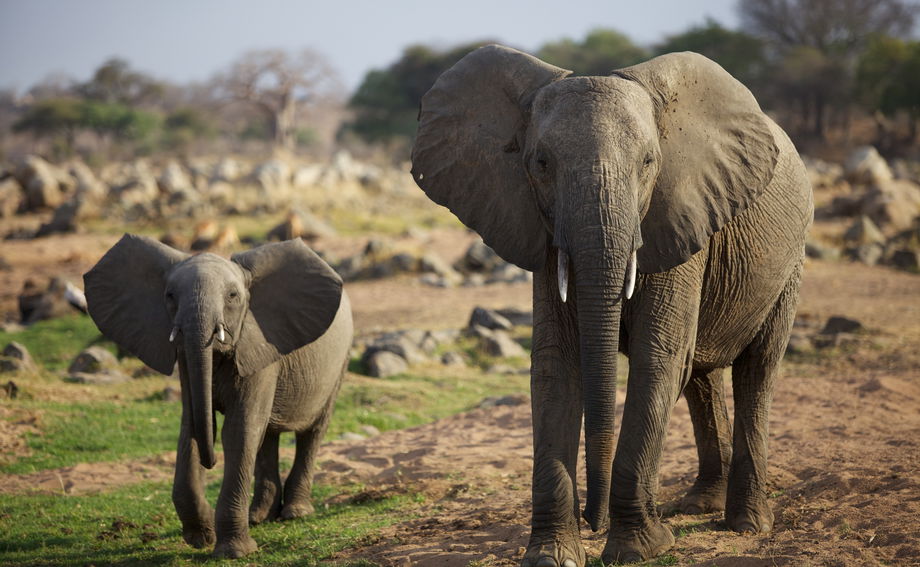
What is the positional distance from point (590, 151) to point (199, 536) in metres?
3.60

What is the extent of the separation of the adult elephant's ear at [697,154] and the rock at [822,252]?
1535 centimetres

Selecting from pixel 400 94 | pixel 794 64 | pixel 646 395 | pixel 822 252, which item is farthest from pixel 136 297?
pixel 400 94

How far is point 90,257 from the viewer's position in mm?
21641

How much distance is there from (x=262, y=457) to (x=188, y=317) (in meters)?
1.84

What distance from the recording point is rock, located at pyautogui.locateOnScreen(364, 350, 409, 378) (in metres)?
12.3

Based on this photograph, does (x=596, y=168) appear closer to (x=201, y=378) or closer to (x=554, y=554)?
(x=554, y=554)

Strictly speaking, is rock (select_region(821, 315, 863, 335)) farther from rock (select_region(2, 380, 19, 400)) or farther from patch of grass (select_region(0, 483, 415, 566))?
rock (select_region(2, 380, 19, 400))

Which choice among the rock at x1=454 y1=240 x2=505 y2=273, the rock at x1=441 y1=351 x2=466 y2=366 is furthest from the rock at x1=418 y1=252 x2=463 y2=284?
the rock at x1=441 y1=351 x2=466 y2=366

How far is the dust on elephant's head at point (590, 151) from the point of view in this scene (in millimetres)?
4352

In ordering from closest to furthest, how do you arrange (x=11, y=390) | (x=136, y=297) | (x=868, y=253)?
1. (x=136, y=297)
2. (x=11, y=390)
3. (x=868, y=253)

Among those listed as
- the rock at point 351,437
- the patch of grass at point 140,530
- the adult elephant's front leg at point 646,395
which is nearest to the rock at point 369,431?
the rock at point 351,437

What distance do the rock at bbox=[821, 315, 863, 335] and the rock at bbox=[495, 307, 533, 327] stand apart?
4122mm

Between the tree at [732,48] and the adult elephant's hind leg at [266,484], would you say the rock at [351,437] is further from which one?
the tree at [732,48]

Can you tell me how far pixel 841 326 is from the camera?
13047mm
